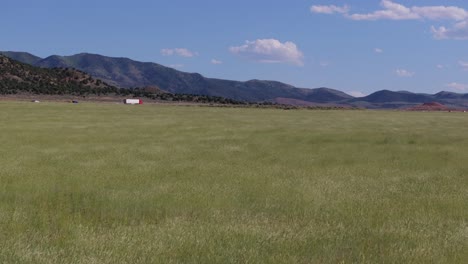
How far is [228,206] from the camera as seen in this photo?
12.8 metres

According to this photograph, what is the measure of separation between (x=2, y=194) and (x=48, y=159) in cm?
779

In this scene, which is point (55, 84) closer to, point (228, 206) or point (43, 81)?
point (43, 81)

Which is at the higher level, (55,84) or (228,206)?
(55,84)

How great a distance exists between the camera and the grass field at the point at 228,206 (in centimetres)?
912

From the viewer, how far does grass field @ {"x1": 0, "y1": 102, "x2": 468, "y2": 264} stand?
9.12m

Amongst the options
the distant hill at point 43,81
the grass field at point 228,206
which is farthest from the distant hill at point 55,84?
the grass field at point 228,206

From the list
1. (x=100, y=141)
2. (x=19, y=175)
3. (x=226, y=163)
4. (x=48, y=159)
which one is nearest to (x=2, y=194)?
(x=19, y=175)

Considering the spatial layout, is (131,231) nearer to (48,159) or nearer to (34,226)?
(34,226)

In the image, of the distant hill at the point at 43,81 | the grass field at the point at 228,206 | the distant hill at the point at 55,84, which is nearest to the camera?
the grass field at the point at 228,206

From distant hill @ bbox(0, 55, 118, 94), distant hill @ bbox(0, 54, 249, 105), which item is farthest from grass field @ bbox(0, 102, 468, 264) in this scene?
distant hill @ bbox(0, 54, 249, 105)

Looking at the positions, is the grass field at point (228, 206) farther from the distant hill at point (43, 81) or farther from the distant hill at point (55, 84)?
the distant hill at point (55, 84)

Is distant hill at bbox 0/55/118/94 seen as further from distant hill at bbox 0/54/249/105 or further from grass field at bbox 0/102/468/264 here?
grass field at bbox 0/102/468/264

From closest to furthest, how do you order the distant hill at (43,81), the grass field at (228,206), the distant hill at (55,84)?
1. the grass field at (228,206)
2. the distant hill at (43,81)
3. the distant hill at (55,84)

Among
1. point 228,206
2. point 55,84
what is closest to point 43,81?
point 55,84
